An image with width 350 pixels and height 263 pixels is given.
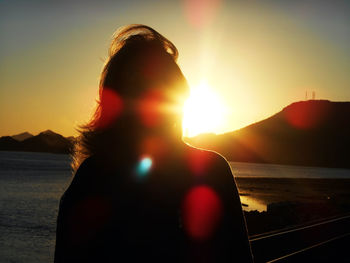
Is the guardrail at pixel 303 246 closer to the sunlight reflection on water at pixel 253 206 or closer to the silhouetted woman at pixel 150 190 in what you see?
the silhouetted woman at pixel 150 190

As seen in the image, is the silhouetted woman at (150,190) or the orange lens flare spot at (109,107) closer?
the silhouetted woman at (150,190)

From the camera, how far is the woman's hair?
1.59m

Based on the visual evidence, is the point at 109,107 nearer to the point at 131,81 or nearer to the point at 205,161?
the point at 131,81

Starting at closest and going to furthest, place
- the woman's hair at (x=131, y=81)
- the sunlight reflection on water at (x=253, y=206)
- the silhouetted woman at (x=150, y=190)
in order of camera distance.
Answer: the silhouetted woman at (x=150, y=190) < the woman's hair at (x=131, y=81) < the sunlight reflection on water at (x=253, y=206)

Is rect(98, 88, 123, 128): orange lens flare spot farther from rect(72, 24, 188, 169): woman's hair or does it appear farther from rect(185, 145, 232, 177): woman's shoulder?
rect(185, 145, 232, 177): woman's shoulder

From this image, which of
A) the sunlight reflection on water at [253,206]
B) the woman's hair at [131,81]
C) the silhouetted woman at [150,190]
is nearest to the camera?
the silhouetted woman at [150,190]

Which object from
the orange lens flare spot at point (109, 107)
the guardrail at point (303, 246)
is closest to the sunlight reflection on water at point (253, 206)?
the guardrail at point (303, 246)

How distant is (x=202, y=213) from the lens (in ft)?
4.75

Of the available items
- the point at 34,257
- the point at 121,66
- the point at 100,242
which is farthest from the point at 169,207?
the point at 34,257

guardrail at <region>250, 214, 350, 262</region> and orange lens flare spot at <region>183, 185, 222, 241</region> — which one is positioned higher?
orange lens flare spot at <region>183, 185, 222, 241</region>

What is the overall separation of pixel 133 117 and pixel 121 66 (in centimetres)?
23

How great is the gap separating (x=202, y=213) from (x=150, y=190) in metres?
0.21

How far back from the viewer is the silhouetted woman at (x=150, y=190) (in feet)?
4.68

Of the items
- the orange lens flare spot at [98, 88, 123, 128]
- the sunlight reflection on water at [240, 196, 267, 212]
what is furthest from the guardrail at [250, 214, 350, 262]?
the sunlight reflection on water at [240, 196, 267, 212]
